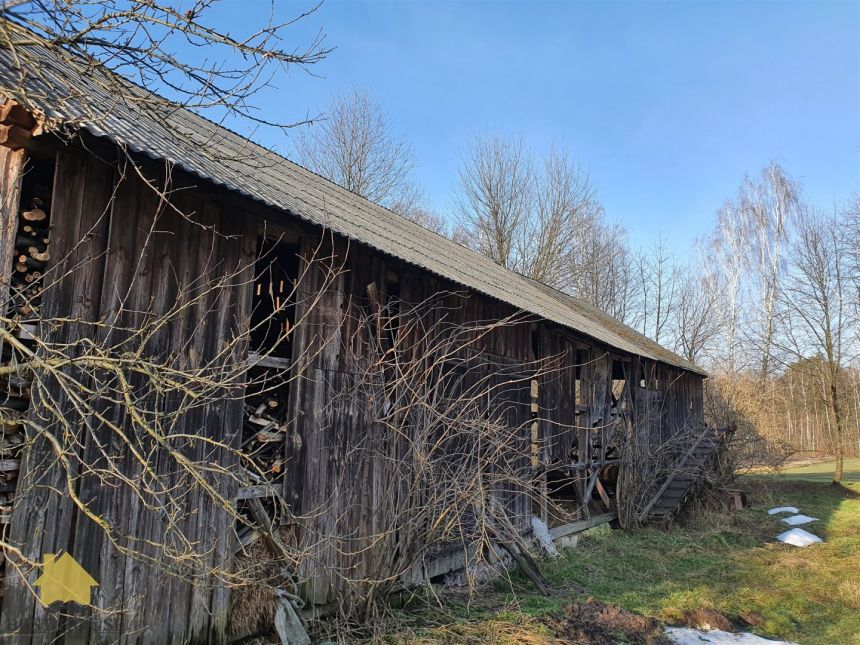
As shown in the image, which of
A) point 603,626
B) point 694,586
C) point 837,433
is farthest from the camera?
point 837,433

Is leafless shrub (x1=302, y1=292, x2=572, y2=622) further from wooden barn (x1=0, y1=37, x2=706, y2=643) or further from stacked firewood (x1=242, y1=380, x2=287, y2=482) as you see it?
stacked firewood (x1=242, y1=380, x2=287, y2=482)

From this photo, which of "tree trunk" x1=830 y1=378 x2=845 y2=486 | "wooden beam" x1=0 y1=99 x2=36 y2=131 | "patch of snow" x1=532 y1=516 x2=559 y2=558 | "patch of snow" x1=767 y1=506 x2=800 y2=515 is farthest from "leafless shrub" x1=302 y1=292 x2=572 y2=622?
"tree trunk" x1=830 y1=378 x2=845 y2=486

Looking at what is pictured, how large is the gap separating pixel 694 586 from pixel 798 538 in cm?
497

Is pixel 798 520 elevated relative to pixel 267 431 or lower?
lower

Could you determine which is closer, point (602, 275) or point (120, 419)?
point (120, 419)

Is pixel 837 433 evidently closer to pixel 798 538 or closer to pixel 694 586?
pixel 798 538

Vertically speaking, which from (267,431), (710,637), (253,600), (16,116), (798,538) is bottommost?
(710,637)

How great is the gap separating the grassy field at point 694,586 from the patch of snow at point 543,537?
0.98ft

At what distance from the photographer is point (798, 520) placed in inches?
546

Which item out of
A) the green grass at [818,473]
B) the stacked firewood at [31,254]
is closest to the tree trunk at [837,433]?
the green grass at [818,473]

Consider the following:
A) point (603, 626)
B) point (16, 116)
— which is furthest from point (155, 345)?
point (603, 626)

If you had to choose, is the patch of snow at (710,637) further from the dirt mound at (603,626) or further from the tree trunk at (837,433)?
the tree trunk at (837,433)

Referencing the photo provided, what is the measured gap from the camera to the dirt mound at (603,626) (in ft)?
18.6

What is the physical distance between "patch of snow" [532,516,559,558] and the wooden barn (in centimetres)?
414
